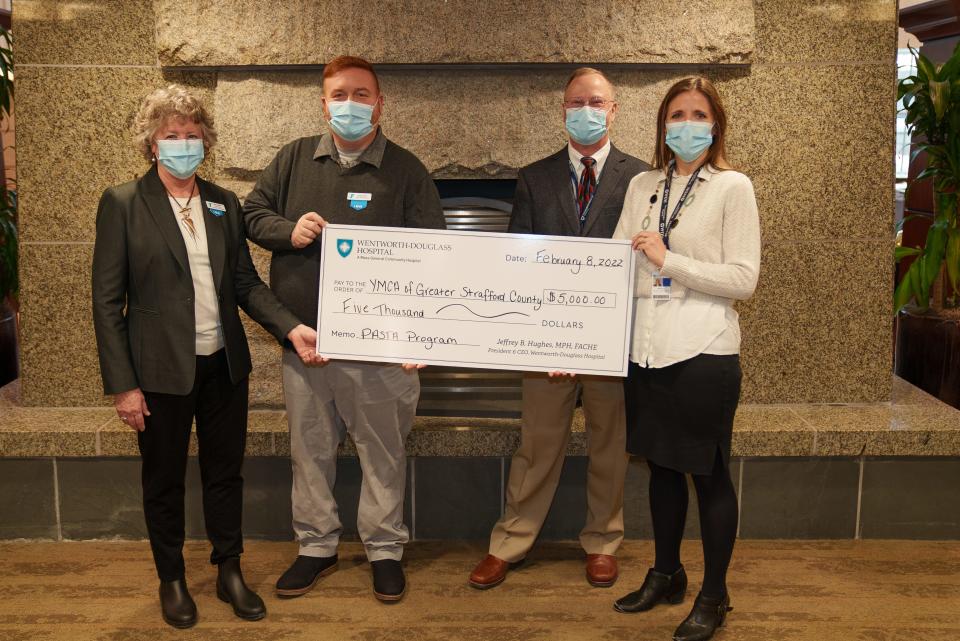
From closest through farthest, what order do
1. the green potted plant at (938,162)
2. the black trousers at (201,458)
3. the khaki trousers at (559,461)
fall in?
1. the black trousers at (201,458)
2. the khaki trousers at (559,461)
3. the green potted plant at (938,162)

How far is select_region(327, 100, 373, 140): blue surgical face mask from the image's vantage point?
250 cm

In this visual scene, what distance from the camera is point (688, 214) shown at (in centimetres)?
230

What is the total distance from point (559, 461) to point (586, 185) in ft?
2.85

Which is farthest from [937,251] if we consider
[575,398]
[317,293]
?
[317,293]

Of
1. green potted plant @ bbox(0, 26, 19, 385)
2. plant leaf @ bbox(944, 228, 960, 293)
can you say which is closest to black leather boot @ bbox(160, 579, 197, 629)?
green potted plant @ bbox(0, 26, 19, 385)

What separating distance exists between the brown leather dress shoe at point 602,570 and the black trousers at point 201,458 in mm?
1080

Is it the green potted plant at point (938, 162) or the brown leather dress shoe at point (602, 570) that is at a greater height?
the green potted plant at point (938, 162)

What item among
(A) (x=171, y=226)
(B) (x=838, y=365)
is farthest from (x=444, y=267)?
(B) (x=838, y=365)

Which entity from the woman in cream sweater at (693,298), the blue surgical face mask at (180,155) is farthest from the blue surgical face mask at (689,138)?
the blue surgical face mask at (180,155)

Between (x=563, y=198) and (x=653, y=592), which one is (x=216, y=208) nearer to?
(x=563, y=198)

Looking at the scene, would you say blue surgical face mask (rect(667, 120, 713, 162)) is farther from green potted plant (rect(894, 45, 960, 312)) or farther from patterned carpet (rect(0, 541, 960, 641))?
green potted plant (rect(894, 45, 960, 312))

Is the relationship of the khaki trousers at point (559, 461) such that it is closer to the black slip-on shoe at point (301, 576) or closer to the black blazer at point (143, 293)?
the black slip-on shoe at point (301, 576)

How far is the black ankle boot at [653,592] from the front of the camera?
8.64 feet

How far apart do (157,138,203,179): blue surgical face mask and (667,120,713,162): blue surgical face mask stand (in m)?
1.23
